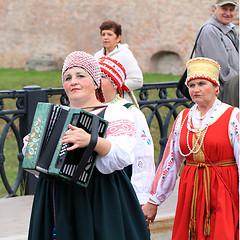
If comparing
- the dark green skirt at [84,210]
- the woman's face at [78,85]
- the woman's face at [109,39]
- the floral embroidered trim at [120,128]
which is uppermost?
the woman's face at [109,39]

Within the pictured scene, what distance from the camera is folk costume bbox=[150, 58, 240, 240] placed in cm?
439

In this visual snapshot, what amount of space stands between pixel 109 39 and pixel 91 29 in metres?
16.0

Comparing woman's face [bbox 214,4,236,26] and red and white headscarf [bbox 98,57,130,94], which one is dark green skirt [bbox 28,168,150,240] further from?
woman's face [bbox 214,4,236,26]

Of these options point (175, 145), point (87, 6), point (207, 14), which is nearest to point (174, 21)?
point (207, 14)

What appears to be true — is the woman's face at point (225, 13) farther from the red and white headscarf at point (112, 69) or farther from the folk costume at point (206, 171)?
the folk costume at point (206, 171)

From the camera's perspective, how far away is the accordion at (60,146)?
3.50 metres

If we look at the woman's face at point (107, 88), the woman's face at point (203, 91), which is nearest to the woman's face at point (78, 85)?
the woman's face at point (203, 91)

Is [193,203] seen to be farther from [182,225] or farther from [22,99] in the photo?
[22,99]

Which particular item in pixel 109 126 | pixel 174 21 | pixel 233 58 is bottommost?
pixel 109 126

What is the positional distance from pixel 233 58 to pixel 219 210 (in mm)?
2546

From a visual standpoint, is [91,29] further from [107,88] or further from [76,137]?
[76,137]

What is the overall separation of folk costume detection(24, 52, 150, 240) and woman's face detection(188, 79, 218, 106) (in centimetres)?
88

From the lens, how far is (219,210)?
4371mm

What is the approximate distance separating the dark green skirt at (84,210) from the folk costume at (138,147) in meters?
0.99
